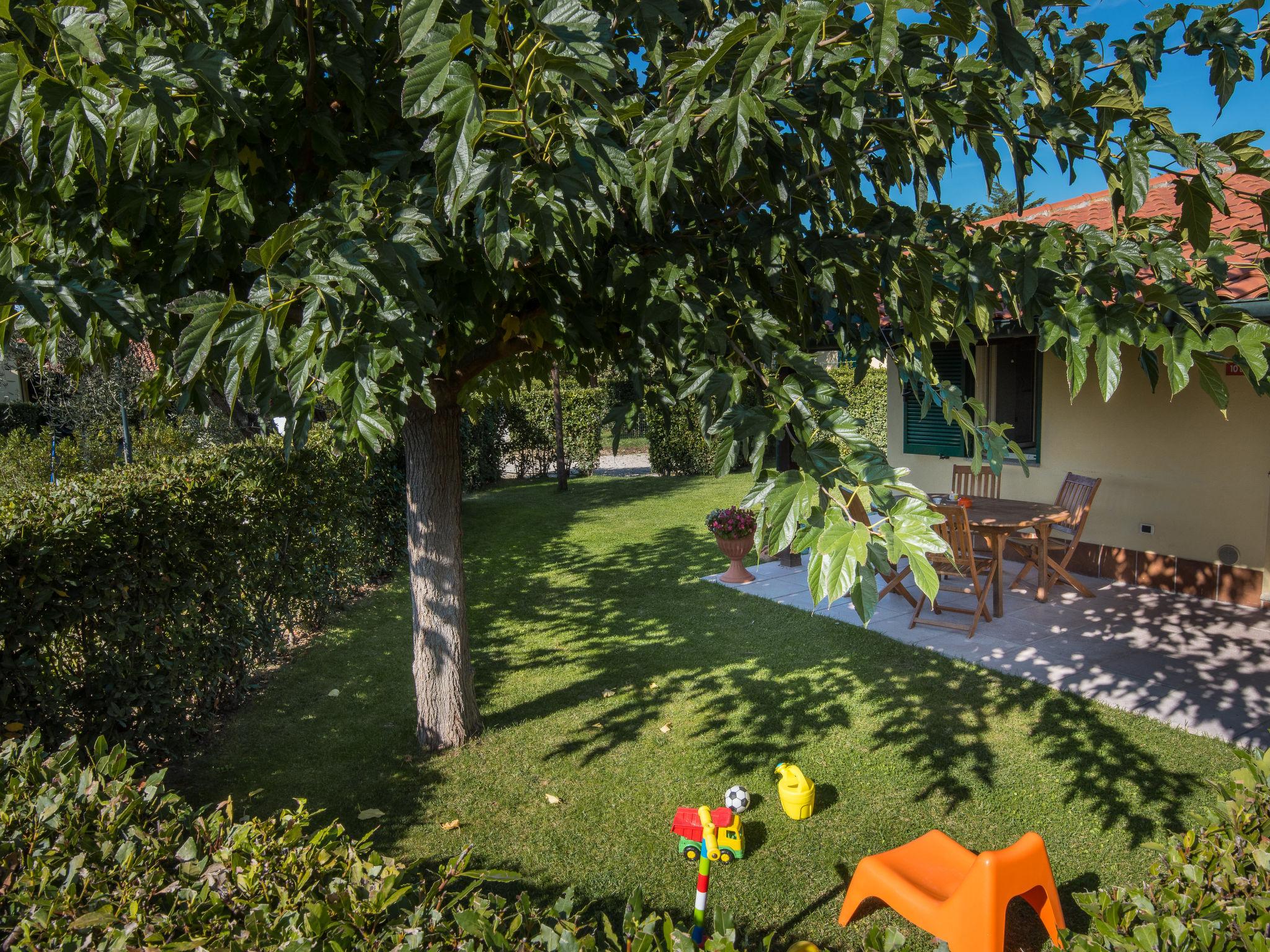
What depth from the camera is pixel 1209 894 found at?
182cm

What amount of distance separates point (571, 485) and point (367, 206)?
48.7 feet

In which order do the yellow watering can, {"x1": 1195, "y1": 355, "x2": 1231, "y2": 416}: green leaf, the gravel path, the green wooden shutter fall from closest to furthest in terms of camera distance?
{"x1": 1195, "y1": 355, "x2": 1231, "y2": 416}: green leaf → the yellow watering can → the green wooden shutter → the gravel path

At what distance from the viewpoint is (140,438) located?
497 inches

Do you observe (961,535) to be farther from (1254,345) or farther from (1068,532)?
(1254,345)

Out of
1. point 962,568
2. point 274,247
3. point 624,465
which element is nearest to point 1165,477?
point 962,568

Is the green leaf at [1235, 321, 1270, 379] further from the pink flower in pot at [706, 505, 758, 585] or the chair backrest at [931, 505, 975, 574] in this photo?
the pink flower in pot at [706, 505, 758, 585]

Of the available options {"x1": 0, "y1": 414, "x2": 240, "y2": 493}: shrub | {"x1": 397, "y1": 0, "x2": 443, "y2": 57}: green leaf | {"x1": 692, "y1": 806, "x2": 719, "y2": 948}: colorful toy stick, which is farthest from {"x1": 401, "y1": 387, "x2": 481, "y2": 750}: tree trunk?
{"x1": 0, "y1": 414, "x2": 240, "y2": 493}: shrub

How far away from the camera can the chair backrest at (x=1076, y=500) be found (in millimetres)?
7434

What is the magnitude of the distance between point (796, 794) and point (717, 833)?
0.59m

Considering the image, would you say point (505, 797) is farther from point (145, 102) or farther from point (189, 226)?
point (145, 102)

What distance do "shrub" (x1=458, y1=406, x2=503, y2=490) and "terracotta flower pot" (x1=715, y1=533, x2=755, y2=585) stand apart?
343 inches

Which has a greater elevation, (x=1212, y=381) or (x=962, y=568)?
(x=1212, y=381)

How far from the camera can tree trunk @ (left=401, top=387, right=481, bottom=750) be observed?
193 inches

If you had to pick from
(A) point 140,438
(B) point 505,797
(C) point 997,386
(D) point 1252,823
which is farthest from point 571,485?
(D) point 1252,823
